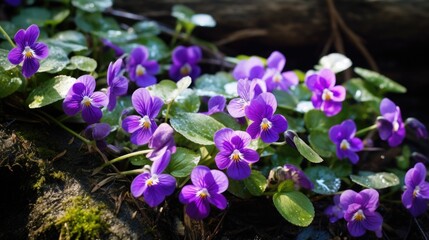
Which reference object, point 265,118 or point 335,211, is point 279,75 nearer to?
point 265,118

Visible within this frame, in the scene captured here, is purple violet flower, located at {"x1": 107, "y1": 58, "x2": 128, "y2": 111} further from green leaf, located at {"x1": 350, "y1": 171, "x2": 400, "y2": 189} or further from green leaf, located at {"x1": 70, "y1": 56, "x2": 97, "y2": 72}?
green leaf, located at {"x1": 350, "y1": 171, "x2": 400, "y2": 189}

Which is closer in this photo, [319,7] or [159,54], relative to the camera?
[159,54]

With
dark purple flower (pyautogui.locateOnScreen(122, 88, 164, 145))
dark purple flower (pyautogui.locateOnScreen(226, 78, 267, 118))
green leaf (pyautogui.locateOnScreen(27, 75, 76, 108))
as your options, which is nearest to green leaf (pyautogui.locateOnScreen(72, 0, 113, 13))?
green leaf (pyautogui.locateOnScreen(27, 75, 76, 108))

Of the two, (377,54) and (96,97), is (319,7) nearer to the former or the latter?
(377,54)

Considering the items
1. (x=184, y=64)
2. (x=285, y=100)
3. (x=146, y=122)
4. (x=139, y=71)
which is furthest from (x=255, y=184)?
(x=184, y=64)

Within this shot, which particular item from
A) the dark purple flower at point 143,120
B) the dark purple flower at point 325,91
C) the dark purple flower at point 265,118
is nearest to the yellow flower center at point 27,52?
the dark purple flower at point 143,120

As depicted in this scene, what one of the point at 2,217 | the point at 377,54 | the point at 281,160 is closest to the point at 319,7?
the point at 377,54

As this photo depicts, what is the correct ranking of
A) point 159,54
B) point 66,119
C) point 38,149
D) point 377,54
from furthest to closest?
point 377,54, point 159,54, point 66,119, point 38,149

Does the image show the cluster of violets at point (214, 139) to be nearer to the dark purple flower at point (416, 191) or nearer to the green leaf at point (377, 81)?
the dark purple flower at point (416, 191)
